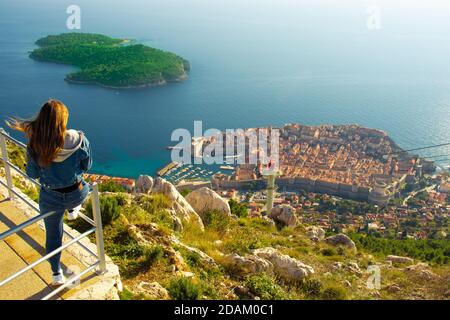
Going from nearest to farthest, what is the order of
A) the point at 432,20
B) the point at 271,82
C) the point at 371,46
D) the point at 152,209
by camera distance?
the point at 152,209
the point at 271,82
the point at 371,46
the point at 432,20

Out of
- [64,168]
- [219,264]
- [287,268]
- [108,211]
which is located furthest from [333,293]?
[64,168]

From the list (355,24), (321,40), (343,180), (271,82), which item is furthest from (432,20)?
(343,180)

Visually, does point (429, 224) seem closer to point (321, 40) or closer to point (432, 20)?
point (321, 40)

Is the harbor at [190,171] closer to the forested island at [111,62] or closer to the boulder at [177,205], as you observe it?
the boulder at [177,205]

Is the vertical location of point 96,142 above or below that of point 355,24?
below

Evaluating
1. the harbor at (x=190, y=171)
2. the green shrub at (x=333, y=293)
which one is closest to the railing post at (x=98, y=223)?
the green shrub at (x=333, y=293)

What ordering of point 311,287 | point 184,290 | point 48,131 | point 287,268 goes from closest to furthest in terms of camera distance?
point 48,131, point 184,290, point 311,287, point 287,268

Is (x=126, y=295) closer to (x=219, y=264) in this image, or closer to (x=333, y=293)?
(x=219, y=264)
